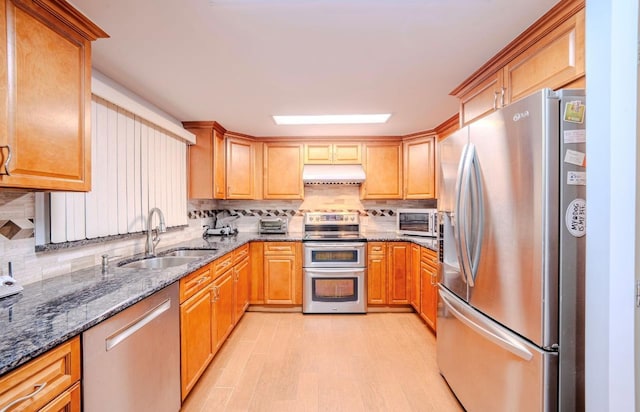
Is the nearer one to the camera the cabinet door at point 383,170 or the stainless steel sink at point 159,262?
the stainless steel sink at point 159,262

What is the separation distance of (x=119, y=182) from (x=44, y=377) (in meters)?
1.61

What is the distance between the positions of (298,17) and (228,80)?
2.92 feet

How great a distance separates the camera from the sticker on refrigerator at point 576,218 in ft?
3.73

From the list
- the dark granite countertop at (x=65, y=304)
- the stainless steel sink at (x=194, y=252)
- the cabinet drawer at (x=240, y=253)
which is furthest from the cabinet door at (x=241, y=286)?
the dark granite countertop at (x=65, y=304)

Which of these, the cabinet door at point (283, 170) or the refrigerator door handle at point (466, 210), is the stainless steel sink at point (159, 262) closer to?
the cabinet door at point (283, 170)

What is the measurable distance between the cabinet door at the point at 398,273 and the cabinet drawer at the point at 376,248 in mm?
62

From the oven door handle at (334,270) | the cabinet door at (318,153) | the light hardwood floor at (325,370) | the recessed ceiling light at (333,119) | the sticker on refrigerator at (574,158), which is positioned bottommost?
the light hardwood floor at (325,370)

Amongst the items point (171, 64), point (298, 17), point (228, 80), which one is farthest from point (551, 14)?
point (171, 64)

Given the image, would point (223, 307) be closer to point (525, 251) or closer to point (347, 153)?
point (525, 251)

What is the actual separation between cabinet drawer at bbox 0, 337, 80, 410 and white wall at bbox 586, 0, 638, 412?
189 centimetres

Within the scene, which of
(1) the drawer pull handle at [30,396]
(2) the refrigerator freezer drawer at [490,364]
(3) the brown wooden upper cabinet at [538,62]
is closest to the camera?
(1) the drawer pull handle at [30,396]

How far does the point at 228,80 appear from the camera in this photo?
2.07m

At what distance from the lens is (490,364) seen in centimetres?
145

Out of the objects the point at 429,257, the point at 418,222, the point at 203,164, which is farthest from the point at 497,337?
the point at 203,164
